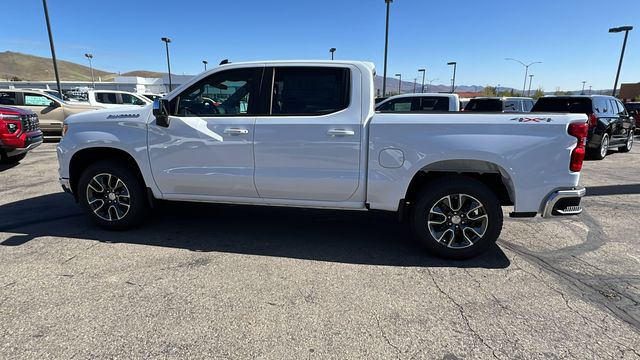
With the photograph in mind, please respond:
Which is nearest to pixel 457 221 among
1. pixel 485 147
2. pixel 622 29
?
pixel 485 147

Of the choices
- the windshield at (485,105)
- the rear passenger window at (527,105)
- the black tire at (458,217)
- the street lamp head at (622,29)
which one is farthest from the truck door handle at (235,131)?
the street lamp head at (622,29)

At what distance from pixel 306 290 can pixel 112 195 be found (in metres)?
2.77

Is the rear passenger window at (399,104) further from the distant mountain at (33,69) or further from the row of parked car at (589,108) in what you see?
the distant mountain at (33,69)

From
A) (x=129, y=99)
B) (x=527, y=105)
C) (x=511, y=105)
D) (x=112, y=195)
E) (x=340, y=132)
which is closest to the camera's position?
(x=340, y=132)

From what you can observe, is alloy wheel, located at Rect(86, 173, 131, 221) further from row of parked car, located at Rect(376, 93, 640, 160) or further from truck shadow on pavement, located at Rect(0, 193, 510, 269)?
row of parked car, located at Rect(376, 93, 640, 160)

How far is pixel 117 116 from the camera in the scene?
170 inches

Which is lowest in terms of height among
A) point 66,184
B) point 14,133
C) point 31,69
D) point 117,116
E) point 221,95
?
point 66,184

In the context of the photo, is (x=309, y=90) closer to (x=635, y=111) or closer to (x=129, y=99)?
(x=129, y=99)

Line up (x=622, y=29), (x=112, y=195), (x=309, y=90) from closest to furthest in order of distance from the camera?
(x=309, y=90) → (x=112, y=195) → (x=622, y=29)

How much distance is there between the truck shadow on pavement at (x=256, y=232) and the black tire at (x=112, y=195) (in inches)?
6.6

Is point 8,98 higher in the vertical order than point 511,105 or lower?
higher

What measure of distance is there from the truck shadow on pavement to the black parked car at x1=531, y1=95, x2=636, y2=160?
8.23 m

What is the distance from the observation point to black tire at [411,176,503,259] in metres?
3.72

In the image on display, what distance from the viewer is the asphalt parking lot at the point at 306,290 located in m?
2.56
